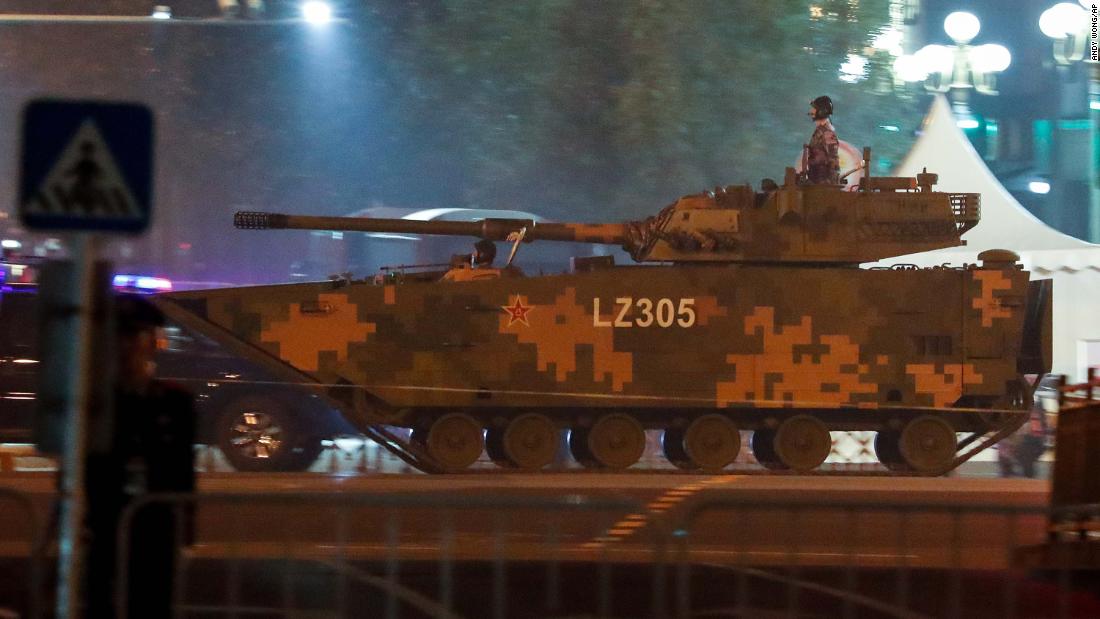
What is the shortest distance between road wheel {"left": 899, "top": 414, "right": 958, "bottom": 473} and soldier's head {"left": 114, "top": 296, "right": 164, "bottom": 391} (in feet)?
35.2

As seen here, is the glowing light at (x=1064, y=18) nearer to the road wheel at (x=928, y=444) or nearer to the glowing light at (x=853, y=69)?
the glowing light at (x=853, y=69)

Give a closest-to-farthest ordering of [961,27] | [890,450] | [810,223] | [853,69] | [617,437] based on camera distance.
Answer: [617,437]
[810,223]
[890,450]
[853,69]
[961,27]

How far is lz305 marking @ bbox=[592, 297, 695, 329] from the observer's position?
1455cm

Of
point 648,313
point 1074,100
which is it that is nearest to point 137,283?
point 648,313

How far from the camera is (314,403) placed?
14.9 m

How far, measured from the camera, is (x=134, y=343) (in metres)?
5.60

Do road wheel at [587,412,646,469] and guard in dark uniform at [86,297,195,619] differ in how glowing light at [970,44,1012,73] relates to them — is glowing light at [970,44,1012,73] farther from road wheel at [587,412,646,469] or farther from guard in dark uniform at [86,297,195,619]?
guard in dark uniform at [86,297,195,619]

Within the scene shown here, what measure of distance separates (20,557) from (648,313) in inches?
278

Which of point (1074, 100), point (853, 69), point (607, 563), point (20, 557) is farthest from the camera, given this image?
point (1074, 100)

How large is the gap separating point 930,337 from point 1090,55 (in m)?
16.9

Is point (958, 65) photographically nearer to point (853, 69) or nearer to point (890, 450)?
point (853, 69)

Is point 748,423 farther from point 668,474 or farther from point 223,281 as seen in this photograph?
point 223,281

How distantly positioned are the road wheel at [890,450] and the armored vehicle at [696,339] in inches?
1.4

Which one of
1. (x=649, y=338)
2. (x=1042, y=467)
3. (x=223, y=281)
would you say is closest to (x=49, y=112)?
(x=649, y=338)
